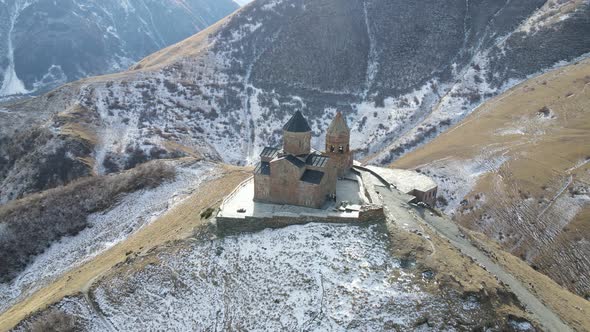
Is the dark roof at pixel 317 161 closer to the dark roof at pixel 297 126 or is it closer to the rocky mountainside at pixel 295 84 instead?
the dark roof at pixel 297 126

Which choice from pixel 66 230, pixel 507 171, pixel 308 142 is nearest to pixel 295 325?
pixel 308 142

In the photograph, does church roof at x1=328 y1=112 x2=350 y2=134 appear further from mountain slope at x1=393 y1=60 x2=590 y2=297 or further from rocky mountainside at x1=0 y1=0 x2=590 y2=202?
rocky mountainside at x1=0 y1=0 x2=590 y2=202

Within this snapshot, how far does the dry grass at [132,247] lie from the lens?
32.3 meters

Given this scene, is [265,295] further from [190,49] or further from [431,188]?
[190,49]

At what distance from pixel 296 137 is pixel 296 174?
156 inches

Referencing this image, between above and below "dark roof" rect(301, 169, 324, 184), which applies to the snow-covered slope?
below

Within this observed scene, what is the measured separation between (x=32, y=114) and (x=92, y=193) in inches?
1551

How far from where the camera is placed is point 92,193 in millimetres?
53281

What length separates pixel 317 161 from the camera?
38.4m

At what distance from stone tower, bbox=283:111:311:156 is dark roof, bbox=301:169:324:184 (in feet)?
8.59

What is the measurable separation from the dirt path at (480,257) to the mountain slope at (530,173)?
10663mm

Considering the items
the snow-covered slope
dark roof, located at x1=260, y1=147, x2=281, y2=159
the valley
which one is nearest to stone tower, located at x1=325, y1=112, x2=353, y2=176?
the valley

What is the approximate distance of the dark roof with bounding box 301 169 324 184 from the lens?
1432 inches

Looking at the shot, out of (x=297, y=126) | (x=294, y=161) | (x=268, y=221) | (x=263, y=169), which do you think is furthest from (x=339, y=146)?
(x=268, y=221)
